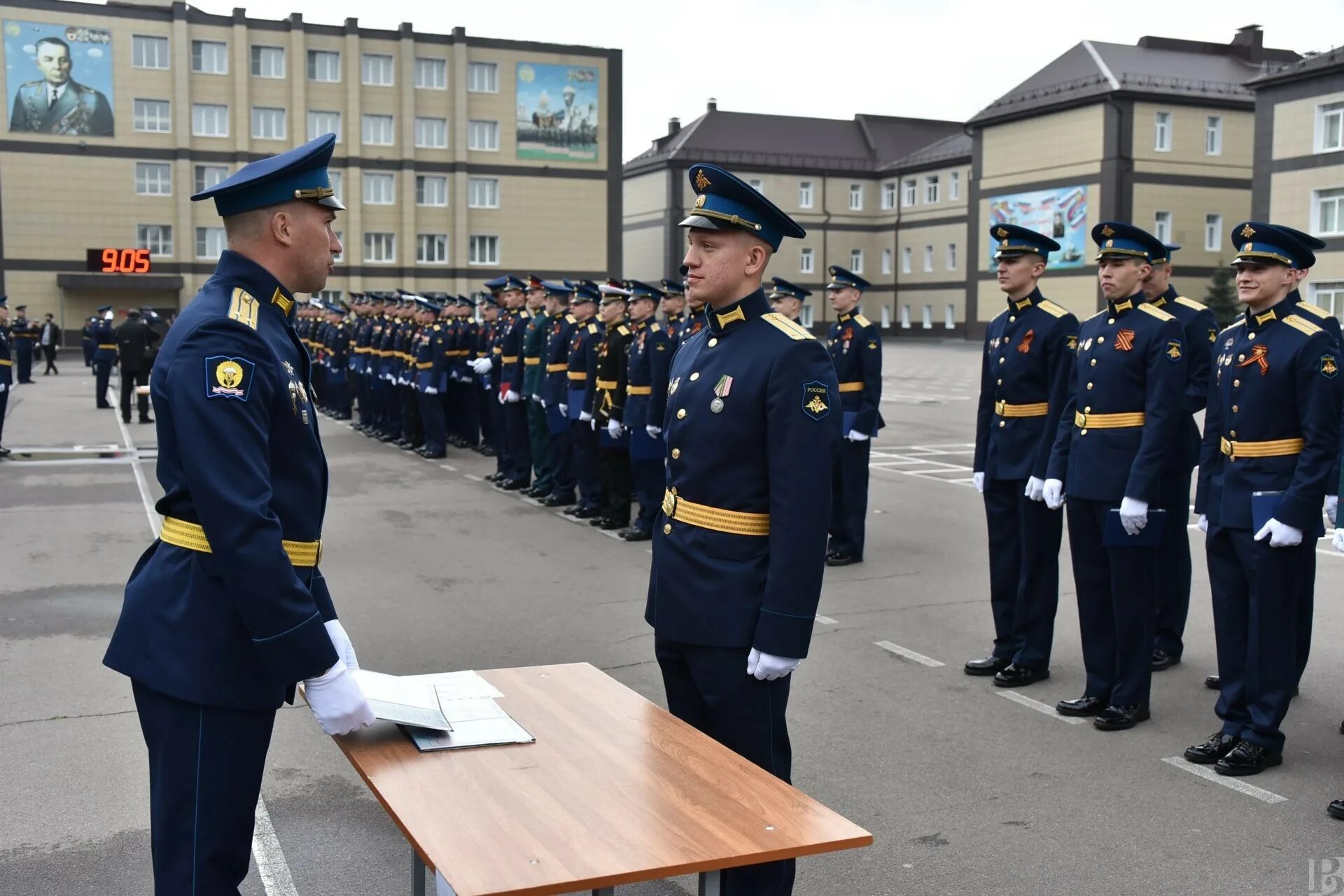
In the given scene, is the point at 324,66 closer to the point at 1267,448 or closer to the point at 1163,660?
the point at 1163,660

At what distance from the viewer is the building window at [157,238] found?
5238cm

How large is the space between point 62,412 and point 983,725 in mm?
24022

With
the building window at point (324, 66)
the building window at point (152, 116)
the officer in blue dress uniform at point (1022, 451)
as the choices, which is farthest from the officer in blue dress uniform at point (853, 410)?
the building window at point (152, 116)

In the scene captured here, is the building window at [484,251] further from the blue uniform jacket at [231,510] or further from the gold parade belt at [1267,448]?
the blue uniform jacket at [231,510]

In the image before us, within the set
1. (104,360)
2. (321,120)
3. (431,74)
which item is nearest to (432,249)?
(321,120)

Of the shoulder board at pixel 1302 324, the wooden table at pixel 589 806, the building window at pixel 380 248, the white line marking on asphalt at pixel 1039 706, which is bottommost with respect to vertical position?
Result: the white line marking on asphalt at pixel 1039 706

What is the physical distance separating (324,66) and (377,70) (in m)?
2.16

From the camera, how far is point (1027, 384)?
281 inches

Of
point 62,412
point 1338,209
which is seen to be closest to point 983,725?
point 62,412

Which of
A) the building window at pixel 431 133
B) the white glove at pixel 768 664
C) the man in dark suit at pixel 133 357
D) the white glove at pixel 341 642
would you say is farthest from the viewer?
the building window at pixel 431 133

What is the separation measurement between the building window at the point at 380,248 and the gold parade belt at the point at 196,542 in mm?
53079

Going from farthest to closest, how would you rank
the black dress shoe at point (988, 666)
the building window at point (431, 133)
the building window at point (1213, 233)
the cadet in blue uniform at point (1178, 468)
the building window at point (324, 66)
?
1. the building window at point (1213, 233)
2. the building window at point (431, 133)
3. the building window at point (324, 66)
4. the black dress shoe at point (988, 666)
5. the cadet in blue uniform at point (1178, 468)

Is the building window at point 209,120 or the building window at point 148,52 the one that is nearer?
the building window at point 148,52

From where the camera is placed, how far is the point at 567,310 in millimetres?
14070
